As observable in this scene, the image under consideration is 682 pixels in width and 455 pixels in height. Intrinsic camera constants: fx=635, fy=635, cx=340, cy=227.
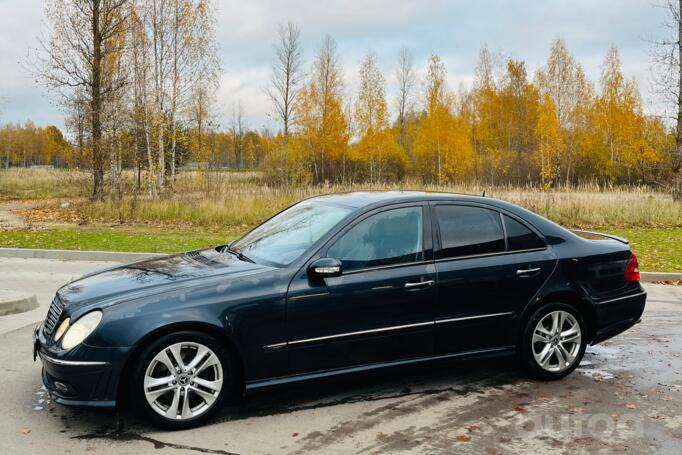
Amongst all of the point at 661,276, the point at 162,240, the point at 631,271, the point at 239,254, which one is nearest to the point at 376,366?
the point at 239,254

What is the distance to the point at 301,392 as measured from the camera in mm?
5090

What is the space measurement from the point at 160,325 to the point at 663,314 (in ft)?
21.9

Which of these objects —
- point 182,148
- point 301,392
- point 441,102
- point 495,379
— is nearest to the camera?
point 301,392

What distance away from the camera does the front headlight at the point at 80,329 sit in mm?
4129

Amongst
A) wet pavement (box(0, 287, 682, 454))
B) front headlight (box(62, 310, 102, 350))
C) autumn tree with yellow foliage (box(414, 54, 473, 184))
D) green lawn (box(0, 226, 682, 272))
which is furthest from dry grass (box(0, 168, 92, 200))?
autumn tree with yellow foliage (box(414, 54, 473, 184))

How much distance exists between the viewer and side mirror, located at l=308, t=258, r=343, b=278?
4523mm

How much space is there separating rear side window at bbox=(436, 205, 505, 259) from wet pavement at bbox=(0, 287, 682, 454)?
96 centimetres

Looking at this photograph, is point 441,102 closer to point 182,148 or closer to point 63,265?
point 182,148

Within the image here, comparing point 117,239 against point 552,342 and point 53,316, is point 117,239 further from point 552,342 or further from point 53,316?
point 552,342

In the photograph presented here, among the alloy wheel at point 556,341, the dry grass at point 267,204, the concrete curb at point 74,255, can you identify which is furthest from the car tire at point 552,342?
the dry grass at point 267,204

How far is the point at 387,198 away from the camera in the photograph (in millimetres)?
5195

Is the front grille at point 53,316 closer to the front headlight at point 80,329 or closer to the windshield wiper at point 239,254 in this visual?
the front headlight at point 80,329

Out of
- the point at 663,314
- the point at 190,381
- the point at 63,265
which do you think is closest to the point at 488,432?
the point at 190,381

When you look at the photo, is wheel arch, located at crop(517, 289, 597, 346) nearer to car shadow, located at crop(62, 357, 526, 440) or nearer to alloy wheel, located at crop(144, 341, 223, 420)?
car shadow, located at crop(62, 357, 526, 440)
